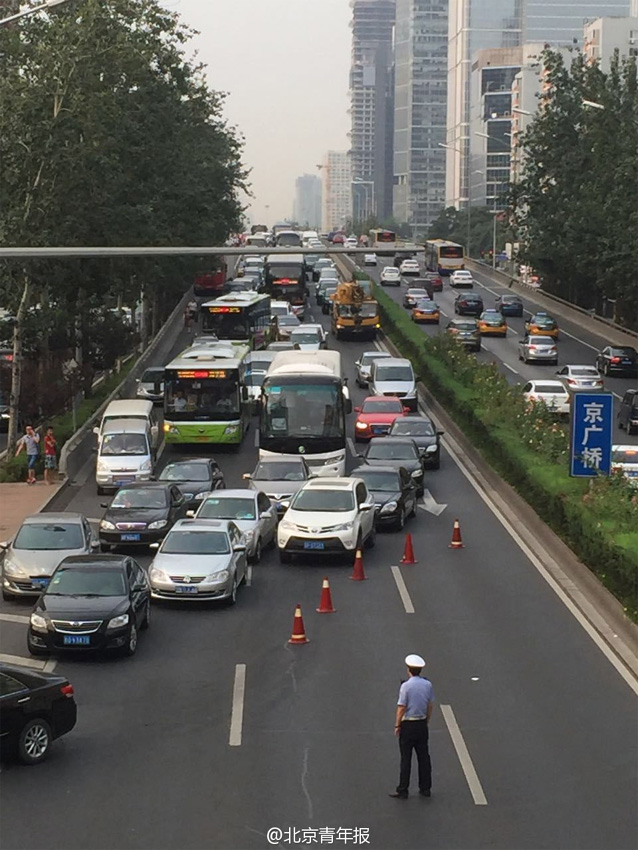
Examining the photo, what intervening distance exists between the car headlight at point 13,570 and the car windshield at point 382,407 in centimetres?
2285

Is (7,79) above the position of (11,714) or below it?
above

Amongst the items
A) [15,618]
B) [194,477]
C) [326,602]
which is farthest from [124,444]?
[326,602]

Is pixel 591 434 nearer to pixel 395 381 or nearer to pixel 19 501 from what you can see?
pixel 19 501

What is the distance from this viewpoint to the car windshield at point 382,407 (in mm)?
47312

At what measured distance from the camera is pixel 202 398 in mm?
44531

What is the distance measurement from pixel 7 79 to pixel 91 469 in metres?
12.0

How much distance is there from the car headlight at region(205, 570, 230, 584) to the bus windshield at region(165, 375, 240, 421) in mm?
19502

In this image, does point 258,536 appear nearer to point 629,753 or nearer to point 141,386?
point 629,753

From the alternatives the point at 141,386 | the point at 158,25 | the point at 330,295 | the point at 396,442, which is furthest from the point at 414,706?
the point at 330,295

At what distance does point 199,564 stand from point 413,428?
59.2 ft

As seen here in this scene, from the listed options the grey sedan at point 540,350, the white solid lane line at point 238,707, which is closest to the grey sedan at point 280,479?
the white solid lane line at point 238,707

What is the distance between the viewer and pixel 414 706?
48.0 feet

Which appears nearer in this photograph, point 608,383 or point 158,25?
point 158,25

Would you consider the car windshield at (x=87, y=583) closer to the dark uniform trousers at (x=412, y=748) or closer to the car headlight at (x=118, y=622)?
the car headlight at (x=118, y=622)
